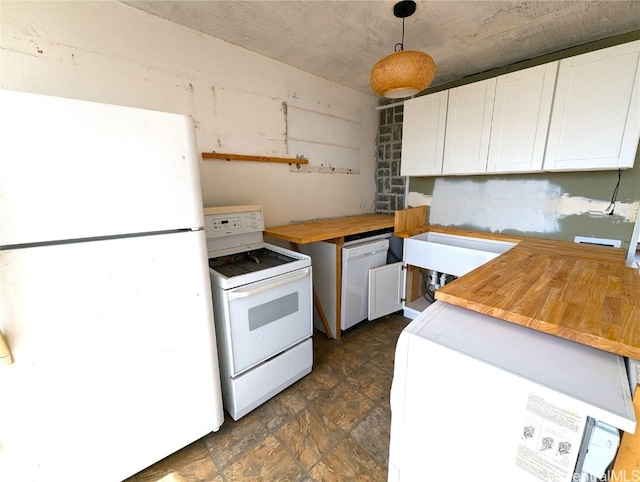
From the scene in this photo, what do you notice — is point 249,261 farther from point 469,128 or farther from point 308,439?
point 469,128

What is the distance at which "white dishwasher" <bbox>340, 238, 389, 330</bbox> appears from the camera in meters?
2.28

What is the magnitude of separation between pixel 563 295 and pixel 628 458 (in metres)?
0.57

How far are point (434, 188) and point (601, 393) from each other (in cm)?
242

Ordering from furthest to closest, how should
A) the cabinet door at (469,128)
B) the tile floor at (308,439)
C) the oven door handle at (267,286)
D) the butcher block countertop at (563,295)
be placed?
the cabinet door at (469,128)
the oven door handle at (267,286)
the tile floor at (308,439)
the butcher block countertop at (563,295)

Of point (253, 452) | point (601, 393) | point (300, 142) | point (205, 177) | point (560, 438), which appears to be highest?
point (300, 142)

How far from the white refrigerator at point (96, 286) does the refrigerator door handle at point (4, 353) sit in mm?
17

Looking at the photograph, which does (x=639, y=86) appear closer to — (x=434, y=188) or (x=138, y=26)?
(x=434, y=188)

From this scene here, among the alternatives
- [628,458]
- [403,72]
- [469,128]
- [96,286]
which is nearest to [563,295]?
[628,458]

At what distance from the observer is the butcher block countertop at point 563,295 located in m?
0.83

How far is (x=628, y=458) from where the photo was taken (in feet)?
2.17

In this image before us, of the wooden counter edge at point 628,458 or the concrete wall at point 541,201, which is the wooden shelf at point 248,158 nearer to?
the concrete wall at point 541,201

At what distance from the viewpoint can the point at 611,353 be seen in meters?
0.84

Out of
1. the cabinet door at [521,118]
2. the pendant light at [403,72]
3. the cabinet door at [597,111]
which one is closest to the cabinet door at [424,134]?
the cabinet door at [521,118]

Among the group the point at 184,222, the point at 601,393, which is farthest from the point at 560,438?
the point at 184,222
